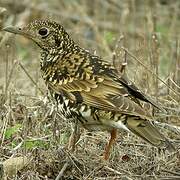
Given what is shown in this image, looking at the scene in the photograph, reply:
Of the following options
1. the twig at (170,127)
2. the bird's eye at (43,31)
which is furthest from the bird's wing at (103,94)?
the twig at (170,127)

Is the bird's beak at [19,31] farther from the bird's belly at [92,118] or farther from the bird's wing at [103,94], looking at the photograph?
the bird's belly at [92,118]

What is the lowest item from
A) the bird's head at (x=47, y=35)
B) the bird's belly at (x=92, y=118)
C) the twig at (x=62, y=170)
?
the twig at (x=62, y=170)

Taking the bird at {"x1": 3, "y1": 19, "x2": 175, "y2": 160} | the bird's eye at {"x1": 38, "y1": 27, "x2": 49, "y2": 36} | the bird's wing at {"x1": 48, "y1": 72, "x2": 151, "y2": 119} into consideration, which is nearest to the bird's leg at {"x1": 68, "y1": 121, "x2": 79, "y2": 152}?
the bird at {"x1": 3, "y1": 19, "x2": 175, "y2": 160}

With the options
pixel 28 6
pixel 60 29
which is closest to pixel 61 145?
pixel 60 29

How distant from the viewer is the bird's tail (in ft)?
18.2

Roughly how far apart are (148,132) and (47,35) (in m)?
1.31

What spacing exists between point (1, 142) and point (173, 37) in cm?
460

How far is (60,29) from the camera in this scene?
20.8ft

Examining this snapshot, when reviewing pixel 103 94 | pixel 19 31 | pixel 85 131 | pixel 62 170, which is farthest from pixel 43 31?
pixel 62 170

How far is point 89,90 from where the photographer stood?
5910 mm

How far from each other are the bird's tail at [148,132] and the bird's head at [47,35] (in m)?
1.03

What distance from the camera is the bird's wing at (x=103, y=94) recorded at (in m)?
5.64

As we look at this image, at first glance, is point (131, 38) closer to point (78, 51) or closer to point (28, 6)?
point (28, 6)

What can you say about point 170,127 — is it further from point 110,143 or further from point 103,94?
point 103,94
